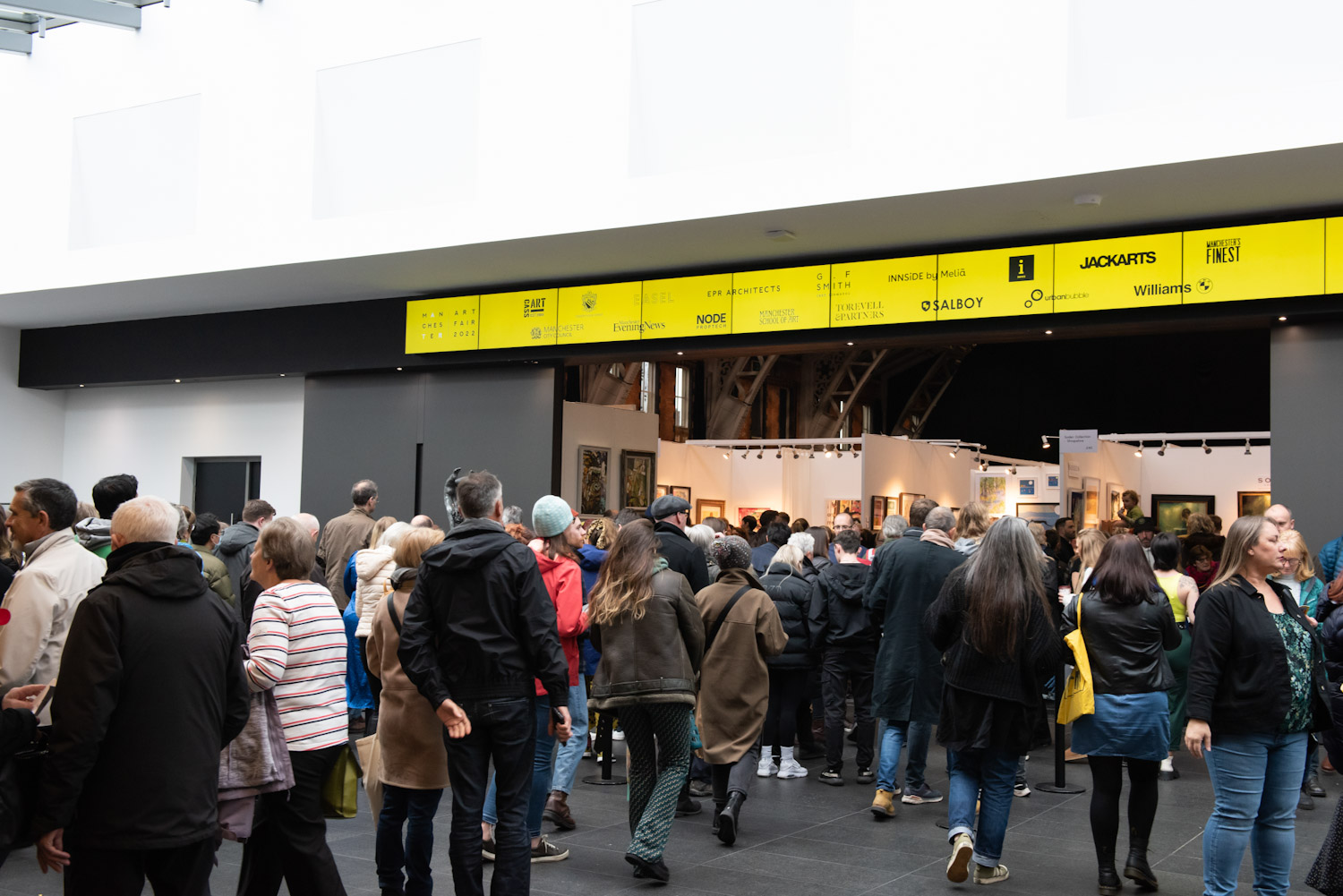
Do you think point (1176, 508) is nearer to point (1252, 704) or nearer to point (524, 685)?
point (1252, 704)

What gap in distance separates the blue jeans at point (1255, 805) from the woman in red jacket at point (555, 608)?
2.78 m

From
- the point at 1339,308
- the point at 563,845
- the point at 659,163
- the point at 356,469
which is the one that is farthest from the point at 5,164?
the point at 1339,308

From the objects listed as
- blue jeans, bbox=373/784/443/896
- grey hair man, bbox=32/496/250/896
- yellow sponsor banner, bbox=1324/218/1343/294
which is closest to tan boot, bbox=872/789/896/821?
blue jeans, bbox=373/784/443/896

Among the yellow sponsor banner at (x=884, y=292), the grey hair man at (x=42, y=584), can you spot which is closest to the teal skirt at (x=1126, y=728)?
the grey hair man at (x=42, y=584)

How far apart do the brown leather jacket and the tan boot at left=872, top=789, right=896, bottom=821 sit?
1701mm

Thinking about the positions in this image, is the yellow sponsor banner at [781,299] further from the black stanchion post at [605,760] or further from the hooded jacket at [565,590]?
the hooded jacket at [565,590]

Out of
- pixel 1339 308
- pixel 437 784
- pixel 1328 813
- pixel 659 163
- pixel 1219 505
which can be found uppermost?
pixel 659 163

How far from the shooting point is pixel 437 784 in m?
4.59

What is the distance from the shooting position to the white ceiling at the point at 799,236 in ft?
26.1

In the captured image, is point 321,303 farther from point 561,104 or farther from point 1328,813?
point 1328,813

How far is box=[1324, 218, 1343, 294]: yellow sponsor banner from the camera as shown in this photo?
328 inches

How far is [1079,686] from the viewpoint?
17.1 ft

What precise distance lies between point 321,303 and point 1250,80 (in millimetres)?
9475

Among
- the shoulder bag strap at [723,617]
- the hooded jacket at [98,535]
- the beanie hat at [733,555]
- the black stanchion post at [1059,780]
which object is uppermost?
the hooded jacket at [98,535]
